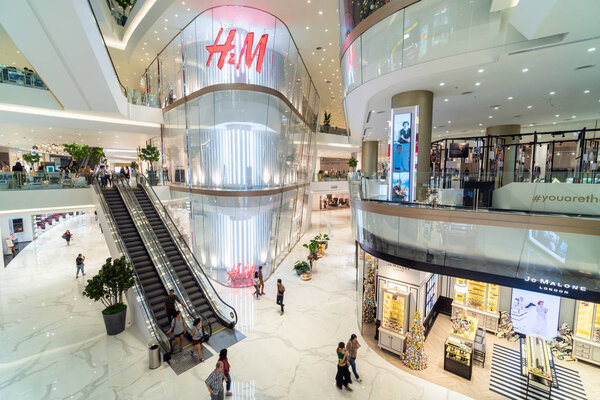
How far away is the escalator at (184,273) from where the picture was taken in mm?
8758

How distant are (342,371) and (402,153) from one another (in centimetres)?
618

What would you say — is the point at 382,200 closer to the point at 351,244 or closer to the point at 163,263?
the point at 163,263

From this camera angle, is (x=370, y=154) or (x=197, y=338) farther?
(x=370, y=154)

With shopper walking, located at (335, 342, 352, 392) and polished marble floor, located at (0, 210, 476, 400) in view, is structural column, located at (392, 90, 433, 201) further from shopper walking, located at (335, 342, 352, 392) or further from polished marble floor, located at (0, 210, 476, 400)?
polished marble floor, located at (0, 210, 476, 400)

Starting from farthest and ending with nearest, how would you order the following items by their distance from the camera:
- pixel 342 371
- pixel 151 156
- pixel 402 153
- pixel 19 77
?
pixel 151 156 → pixel 19 77 → pixel 402 153 → pixel 342 371

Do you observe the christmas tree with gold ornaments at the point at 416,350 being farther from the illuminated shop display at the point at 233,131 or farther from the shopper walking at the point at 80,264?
the shopper walking at the point at 80,264

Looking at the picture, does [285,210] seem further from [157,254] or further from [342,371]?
[342,371]

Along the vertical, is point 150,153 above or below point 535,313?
above

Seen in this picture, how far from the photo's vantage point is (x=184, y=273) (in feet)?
33.0

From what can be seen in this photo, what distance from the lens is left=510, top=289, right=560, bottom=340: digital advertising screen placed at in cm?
807

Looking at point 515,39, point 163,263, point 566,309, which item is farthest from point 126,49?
point 566,309

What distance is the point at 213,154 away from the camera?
1329 centimetres

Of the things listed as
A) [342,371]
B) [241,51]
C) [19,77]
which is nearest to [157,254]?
[342,371]

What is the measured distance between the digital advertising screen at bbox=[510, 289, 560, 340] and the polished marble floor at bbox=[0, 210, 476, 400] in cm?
426
